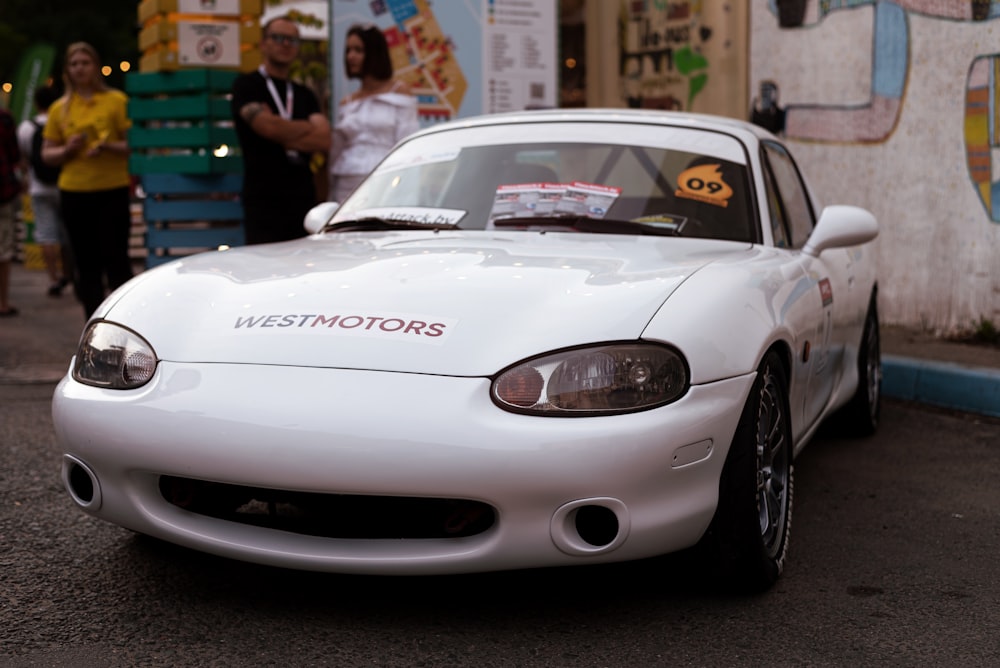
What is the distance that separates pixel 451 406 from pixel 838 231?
1.89 metres

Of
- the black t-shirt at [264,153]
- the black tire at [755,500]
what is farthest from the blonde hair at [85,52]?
the black tire at [755,500]

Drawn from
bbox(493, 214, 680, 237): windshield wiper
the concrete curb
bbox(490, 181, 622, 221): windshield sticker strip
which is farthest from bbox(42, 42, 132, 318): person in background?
the concrete curb

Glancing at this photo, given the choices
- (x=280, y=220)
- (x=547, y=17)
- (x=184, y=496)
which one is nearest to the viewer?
(x=184, y=496)

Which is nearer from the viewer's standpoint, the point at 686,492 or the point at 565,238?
the point at 686,492

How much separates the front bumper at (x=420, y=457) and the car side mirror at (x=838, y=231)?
4.25 ft

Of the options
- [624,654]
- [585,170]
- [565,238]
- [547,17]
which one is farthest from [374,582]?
[547,17]

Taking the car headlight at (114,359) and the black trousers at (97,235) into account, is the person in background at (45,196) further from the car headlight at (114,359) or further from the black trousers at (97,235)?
the car headlight at (114,359)

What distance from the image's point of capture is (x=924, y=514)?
410 centimetres

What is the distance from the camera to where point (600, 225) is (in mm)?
4043

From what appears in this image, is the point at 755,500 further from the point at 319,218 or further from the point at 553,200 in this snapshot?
the point at 319,218

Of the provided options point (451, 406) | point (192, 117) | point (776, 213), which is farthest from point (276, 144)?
point (451, 406)

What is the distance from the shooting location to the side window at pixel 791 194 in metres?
4.52

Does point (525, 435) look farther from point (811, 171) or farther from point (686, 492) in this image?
point (811, 171)

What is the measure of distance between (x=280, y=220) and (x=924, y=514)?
3.93 meters
